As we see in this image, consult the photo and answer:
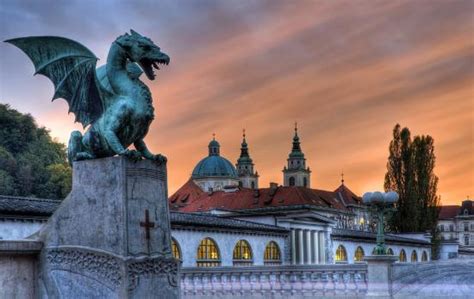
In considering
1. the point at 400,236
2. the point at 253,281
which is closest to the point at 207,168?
the point at 400,236

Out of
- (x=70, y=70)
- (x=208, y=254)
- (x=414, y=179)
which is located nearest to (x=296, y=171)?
(x=414, y=179)

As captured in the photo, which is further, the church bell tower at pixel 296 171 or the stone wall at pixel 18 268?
the church bell tower at pixel 296 171

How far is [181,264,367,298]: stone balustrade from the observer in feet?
69.8

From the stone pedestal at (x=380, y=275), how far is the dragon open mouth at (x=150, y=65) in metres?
12.6

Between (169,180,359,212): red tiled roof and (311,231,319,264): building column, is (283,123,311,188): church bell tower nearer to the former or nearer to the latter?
(169,180,359,212): red tiled roof

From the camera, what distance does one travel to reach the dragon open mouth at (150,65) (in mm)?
8875

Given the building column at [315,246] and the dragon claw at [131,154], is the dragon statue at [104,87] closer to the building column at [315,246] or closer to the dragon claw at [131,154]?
the dragon claw at [131,154]

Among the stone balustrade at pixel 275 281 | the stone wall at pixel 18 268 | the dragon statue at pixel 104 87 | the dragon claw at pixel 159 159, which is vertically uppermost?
the dragon statue at pixel 104 87

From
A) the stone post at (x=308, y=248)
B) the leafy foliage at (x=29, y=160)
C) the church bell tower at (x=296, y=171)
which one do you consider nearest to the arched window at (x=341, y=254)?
the stone post at (x=308, y=248)

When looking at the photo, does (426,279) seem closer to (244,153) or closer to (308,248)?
(308,248)

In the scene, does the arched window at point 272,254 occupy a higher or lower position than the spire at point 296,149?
lower

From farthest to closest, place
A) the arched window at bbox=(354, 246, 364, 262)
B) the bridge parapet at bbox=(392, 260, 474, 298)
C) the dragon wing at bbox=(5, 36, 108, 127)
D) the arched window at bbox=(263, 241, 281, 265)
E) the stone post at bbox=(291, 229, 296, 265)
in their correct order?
the arched window at bbox=(354, 246, 364, 262)
the stone post at bbox=(291, 229, 296, 265)
the arched window at bbox=(263, 241, 281, 265)
the bridge parapet at bbox=(392, 260, 474, 298)
the dragon wing at bbox=(5, 36, 108, 127)

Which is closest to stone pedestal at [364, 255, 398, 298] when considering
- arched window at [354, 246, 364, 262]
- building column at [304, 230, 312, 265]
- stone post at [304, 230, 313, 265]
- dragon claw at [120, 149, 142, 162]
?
dragon claw at [120, 149, 142, 162]

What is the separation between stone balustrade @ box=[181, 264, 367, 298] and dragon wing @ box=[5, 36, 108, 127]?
13.5 metres
